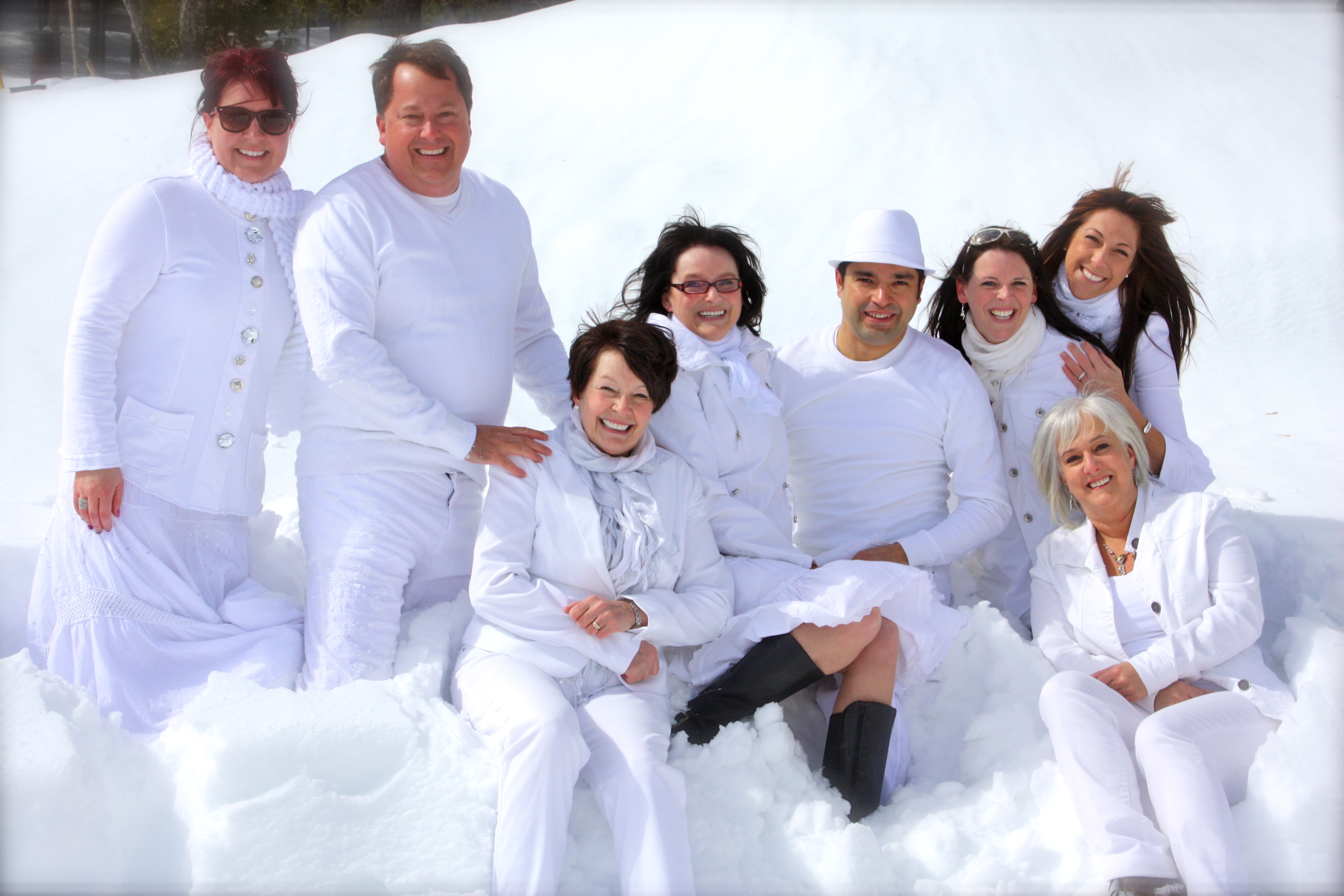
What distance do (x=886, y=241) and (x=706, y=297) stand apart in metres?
0.58

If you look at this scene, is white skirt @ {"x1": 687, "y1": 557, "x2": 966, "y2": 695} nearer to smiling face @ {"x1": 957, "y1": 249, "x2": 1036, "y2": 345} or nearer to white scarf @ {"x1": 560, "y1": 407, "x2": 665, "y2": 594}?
white scarf @ {"x1": 560, "y1": 407, "x2": 665, "y2": 594}

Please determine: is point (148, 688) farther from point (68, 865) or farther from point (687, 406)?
point (687, 406)

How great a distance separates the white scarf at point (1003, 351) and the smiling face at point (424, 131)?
1.72 metres

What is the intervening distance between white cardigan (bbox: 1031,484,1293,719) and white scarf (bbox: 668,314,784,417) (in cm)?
94

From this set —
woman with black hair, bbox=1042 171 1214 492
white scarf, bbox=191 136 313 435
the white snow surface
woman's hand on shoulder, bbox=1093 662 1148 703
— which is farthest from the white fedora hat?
white scarf, bbox=191 136 313 435

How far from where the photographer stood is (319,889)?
2.07 m

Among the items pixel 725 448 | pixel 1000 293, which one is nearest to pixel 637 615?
pixel 725 448

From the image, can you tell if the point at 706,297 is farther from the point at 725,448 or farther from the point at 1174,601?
the point at 1174,601

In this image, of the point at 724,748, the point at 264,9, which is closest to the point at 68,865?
the point at 724,748

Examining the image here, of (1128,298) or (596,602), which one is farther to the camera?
(1128,298)

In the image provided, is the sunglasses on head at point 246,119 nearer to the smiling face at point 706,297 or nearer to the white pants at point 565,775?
the smiling face at point 706,297

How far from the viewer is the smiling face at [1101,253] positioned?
10.8ft

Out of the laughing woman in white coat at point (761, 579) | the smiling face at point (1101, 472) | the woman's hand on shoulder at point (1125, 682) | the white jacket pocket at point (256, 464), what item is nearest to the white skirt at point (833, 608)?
the laughing woman in white coat at point (761, 579)

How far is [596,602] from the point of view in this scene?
247cm
